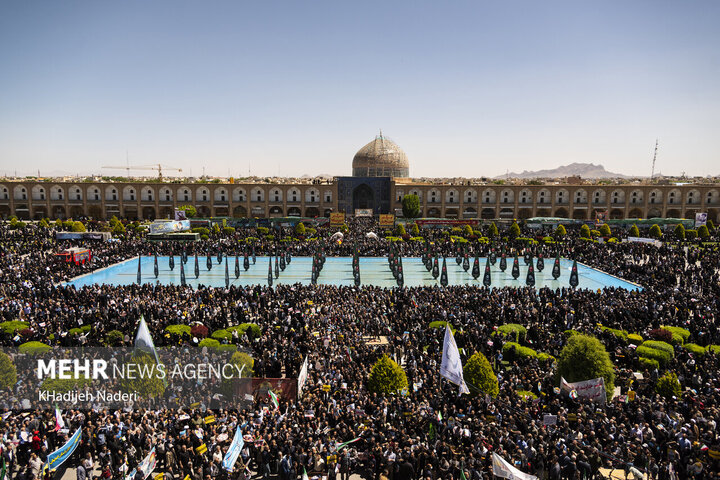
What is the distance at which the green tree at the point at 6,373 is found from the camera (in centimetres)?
1127

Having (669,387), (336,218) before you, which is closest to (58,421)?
(669,387)

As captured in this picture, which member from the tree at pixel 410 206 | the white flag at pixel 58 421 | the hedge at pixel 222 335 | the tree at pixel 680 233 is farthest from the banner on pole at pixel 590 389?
the tree at pixel 410 206

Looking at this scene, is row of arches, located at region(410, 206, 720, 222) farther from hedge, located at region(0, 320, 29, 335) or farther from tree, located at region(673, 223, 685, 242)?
hedge, located at region(0, 320, 29, 335)

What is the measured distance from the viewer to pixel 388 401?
10953mm

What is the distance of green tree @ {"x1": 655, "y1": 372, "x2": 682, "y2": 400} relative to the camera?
37.2ft

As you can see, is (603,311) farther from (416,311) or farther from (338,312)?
(338,312)

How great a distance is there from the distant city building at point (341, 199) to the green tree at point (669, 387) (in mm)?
51123

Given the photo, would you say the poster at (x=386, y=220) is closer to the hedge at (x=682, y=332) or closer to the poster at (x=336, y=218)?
the poster at (x=336, y=218)

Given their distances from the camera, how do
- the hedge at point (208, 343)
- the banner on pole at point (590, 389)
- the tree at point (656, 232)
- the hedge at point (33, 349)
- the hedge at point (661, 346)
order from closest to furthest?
the banner on pole at point (590, 389) → the hedge at point (33, 349) → the hedge at point (661, 346) → the hedge at point (208, 343) → the tree at point (656, 232)

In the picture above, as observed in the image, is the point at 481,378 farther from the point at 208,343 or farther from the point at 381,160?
the point at 381,160

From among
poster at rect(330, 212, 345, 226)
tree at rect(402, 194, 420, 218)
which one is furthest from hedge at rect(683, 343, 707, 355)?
tree at rect(402, 194, 420, 218)

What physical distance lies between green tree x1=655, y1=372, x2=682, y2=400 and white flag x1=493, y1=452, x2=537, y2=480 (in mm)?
5672

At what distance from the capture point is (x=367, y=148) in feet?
229

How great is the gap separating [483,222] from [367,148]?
77.6 feet
